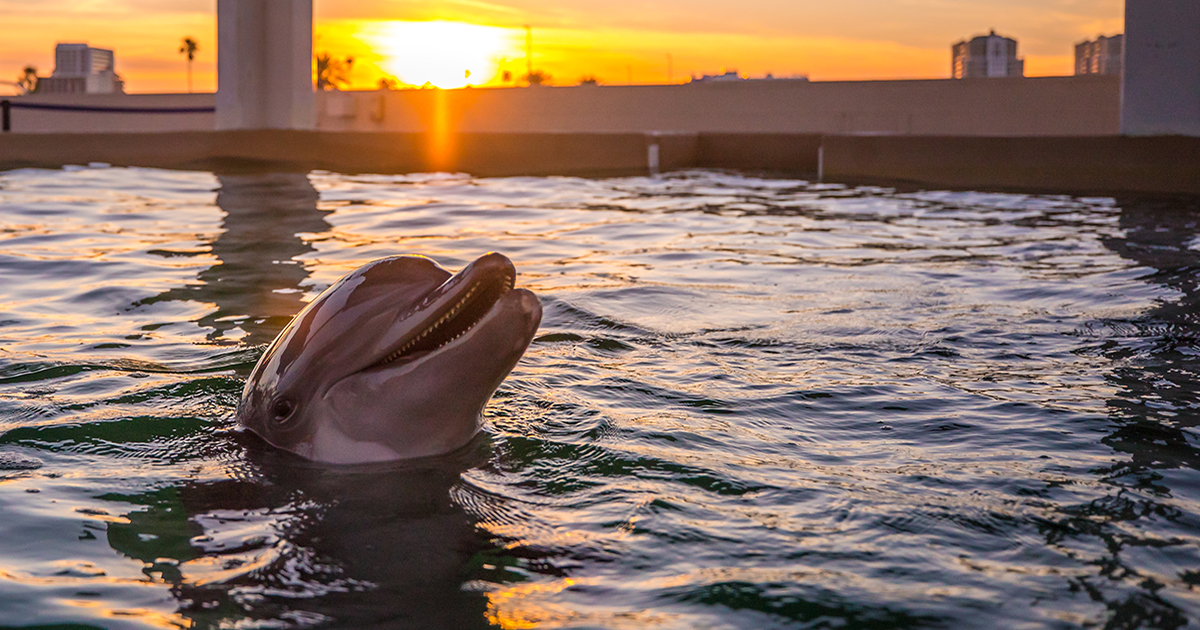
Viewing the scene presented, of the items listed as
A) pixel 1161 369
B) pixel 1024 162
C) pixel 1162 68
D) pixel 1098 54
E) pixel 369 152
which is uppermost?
pixel 1098 54

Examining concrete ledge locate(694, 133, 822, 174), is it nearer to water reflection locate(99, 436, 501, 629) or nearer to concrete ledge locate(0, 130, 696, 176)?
concrete ledge locate(0, 130, 696, 176)

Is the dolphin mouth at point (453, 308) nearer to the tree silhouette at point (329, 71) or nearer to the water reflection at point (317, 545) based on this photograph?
the water reflection at point (317, 545)

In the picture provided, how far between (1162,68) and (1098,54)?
32905 millimetres

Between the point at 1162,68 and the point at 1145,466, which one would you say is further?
the point at 1162,68

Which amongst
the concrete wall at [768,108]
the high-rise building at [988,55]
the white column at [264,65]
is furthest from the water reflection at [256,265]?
the high-rise building at [988,55]

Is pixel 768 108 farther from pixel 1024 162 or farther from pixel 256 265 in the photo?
pixel 256 265

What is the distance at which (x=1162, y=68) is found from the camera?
440 inches

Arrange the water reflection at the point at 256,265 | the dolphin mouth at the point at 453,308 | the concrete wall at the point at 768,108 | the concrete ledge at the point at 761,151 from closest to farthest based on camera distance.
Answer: the dolphin mouth at the point at 453,308 → the water reflection at the point at 256,265 → the concrete ledge at the point at 761,151 → the concrete wall at the point at 768,108

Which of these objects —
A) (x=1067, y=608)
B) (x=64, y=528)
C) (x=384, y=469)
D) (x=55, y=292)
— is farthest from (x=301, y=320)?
(x=55, y=292)

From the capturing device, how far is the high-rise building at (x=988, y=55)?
42.6 meters

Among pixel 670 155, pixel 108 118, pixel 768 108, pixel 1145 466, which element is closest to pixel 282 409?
pixel 1145 466

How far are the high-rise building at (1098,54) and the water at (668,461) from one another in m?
30.5

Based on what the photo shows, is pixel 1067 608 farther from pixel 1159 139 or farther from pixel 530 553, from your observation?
pixel 1159 139

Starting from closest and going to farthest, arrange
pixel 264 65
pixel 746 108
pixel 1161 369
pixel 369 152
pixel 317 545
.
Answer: pixel 317 545
pixel 1161 369
pixel 369 152
pixel 264 65
pixel 746 108
